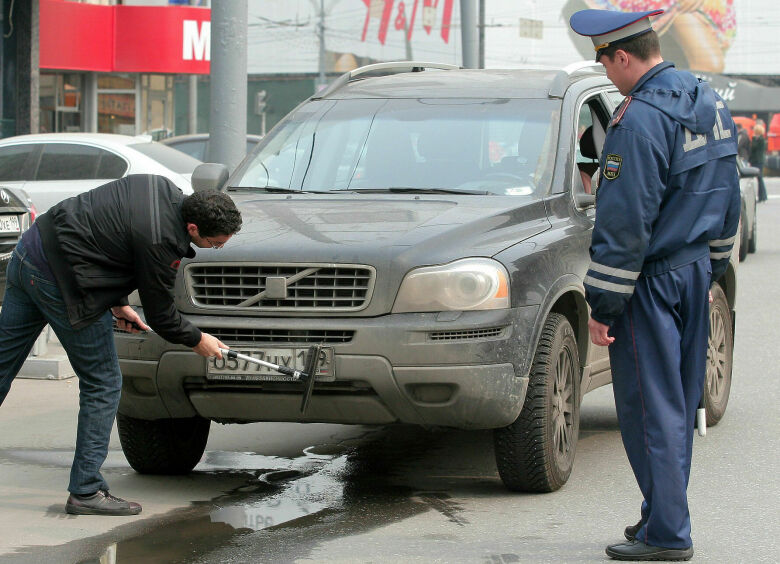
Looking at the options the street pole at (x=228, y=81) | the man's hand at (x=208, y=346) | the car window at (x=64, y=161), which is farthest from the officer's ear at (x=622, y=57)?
the car window at (x=64, y=161)

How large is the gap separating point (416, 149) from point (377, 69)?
1.31 meters

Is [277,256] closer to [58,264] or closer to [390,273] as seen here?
[390,273]

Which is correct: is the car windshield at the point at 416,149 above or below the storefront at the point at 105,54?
below

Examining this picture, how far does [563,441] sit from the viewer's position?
605 centimetres

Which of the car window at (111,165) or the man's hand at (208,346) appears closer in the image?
the man's hand at (208,346)

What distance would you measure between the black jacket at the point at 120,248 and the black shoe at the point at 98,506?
752 mm

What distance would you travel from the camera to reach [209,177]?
686 centimetres

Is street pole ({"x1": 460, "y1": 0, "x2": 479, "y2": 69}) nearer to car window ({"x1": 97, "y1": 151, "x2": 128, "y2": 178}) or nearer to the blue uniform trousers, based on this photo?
car window ({"x1": 97, "y1": 151, "x2": 128, "y2": 178})

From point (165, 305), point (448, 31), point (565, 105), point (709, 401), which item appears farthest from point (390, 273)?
point (448, 31)

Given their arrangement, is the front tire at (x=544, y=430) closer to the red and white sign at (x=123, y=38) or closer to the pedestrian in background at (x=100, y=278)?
the pedestrian in background at (x=100, y=278)

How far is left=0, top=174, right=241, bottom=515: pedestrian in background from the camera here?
5.27 meters

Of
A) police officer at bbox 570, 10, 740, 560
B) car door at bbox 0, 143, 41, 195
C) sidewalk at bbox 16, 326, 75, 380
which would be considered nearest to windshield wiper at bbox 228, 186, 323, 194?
police officer at bbox 570, 10, 740, 560

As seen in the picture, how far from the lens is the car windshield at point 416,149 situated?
6.63 m

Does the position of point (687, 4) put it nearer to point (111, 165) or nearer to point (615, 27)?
point (111, 165)
